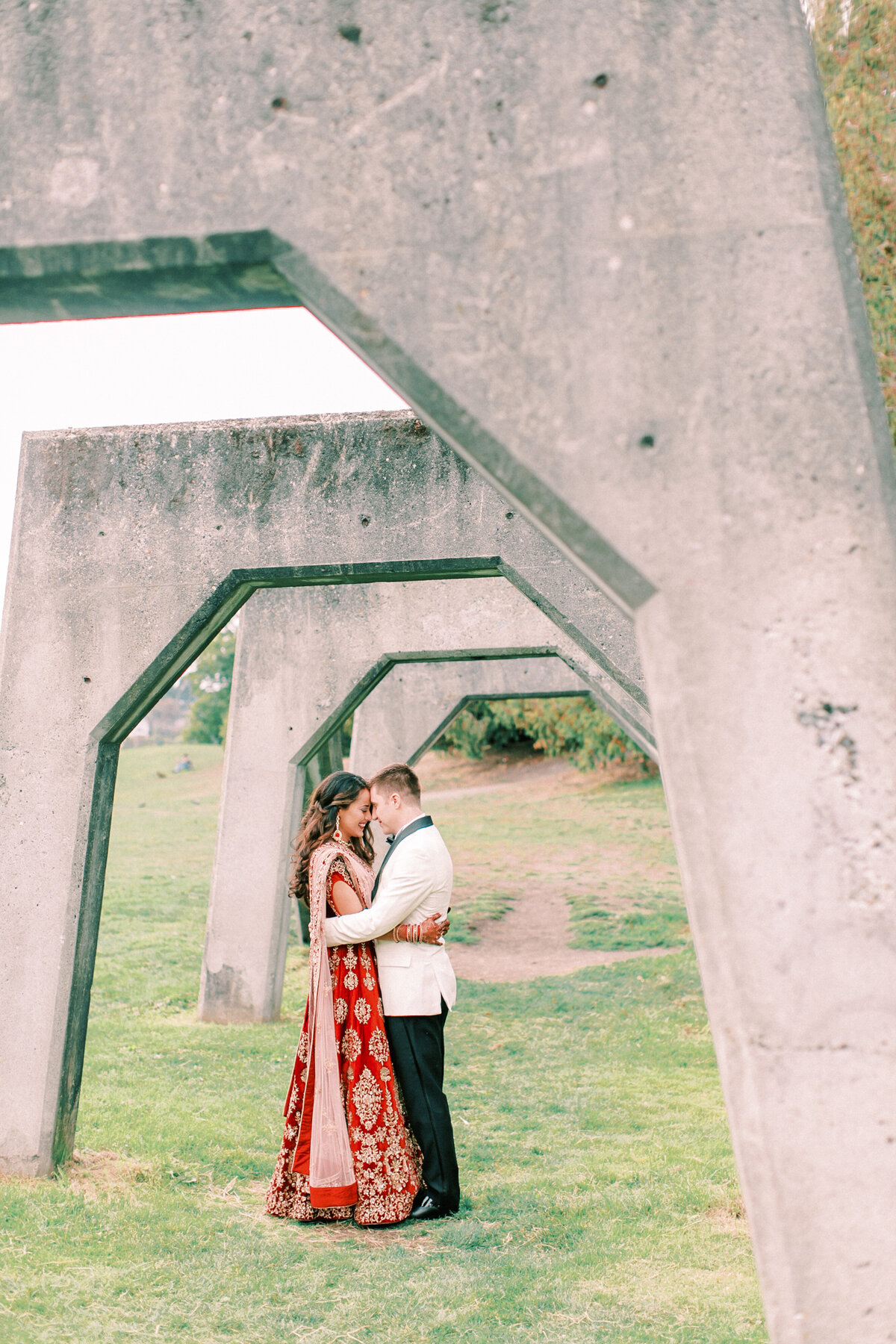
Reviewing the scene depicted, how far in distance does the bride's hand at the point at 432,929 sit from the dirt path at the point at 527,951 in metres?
7.83

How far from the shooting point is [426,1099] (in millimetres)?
4934

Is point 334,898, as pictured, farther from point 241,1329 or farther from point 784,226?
point 784,226

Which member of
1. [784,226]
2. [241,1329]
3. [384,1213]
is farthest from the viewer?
[384,1213]

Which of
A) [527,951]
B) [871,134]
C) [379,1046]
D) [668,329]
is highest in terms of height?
[871,134]

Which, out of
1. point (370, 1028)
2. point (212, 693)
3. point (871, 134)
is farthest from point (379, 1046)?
point (212, 693)

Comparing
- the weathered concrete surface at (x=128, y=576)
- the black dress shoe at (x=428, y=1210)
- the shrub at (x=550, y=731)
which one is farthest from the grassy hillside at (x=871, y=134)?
the shrub at (x=550, y=731)

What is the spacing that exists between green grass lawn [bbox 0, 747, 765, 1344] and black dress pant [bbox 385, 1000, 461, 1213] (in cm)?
18

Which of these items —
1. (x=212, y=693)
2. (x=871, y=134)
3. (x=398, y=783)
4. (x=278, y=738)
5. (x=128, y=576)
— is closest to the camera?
(x=398, y=783)

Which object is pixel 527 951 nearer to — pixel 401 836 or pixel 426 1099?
pixel 426 1099

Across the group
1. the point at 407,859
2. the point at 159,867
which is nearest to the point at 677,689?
the point at 407,859

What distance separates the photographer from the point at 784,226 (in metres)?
2.25

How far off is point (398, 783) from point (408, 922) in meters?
0.66

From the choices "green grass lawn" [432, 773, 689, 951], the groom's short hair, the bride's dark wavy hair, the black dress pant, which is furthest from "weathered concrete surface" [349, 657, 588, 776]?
the black dress pant

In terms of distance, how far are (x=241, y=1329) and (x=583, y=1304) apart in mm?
1282
